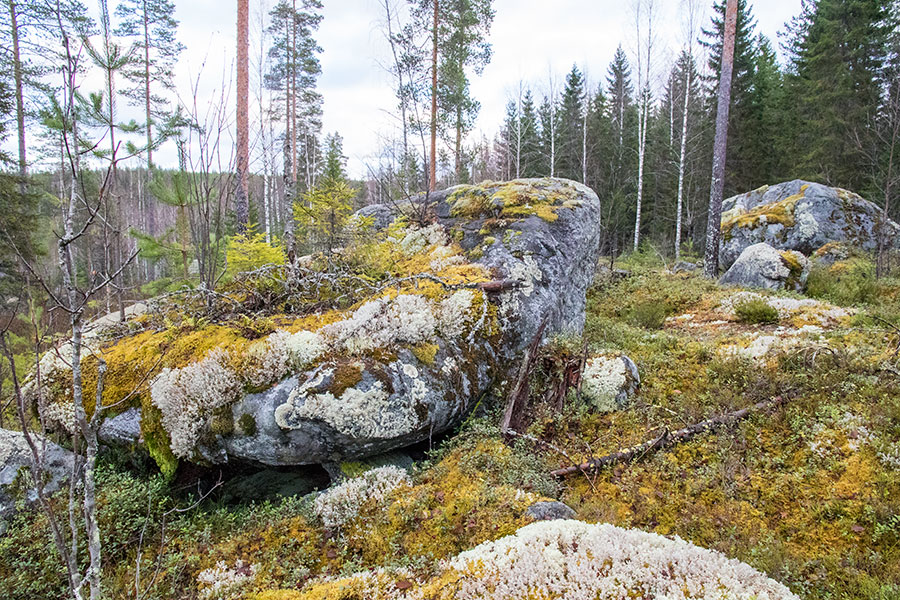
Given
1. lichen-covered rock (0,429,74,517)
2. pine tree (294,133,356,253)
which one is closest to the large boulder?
lichen-covered rock (0,429,74,517)

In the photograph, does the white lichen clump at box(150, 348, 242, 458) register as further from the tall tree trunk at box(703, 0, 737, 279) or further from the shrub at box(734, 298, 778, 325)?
the tall tree trunk at box(703, 0, 737, 279)

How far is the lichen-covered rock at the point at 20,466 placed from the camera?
11.2 ft

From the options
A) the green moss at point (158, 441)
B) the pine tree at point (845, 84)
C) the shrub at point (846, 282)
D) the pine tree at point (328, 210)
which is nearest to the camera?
the green moss at point (158, 441)

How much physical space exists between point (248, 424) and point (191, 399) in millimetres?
567

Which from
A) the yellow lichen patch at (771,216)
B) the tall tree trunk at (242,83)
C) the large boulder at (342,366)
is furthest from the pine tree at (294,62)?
the yellow lichen patch at (771,216)

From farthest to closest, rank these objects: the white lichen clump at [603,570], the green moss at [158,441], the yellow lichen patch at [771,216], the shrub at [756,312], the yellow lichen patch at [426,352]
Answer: the yellow lichen patch at [771,216], the shrub at [756,312], the yellow lichen patch at [426,352], the green moss at [158,441], the white lichen clump at [603,570]

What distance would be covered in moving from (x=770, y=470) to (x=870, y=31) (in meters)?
24.7

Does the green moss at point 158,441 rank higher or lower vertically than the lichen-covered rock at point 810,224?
lower

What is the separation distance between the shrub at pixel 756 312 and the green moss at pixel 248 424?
25.6ft

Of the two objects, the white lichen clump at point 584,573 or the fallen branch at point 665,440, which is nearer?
the white lichen clump at point 584,573

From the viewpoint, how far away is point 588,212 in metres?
6.77

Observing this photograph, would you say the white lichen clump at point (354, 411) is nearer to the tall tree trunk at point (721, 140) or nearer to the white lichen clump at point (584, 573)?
the white lichen clump at point (584, 573)

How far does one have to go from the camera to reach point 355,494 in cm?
341

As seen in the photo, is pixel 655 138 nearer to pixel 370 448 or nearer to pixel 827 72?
pixel 827 72
